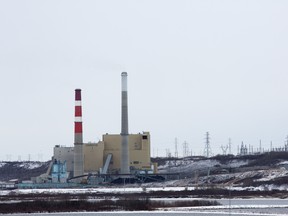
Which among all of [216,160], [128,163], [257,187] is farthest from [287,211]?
[216,160]

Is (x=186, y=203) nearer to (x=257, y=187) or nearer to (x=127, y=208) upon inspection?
(x=127, y=208)

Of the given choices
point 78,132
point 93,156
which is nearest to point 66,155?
Result: point 93,156

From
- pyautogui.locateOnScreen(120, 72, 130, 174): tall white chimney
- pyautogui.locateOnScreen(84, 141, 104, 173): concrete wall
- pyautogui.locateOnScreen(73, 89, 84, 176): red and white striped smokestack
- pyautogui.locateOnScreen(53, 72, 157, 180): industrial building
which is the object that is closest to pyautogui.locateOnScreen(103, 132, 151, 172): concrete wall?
pyautogui.locateOnScreen(53, 72, 157, 180): industrial building

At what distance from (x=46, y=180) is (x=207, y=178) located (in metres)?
18.8

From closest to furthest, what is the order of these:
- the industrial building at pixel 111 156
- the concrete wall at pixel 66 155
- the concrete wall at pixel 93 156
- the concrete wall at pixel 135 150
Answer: the industrial building at pixel 111 156 → the concrete wall at pixel 93 156 → the concrete wall at pixel 66 155 → the concrete wall at pixel 135 150

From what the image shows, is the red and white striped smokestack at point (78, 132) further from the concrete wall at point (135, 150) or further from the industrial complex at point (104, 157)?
the concrete wall at point (135, 150)

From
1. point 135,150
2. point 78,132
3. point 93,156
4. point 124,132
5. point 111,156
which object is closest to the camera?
point 78,132

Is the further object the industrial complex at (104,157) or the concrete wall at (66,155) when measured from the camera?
the concrete wall at (66,155)

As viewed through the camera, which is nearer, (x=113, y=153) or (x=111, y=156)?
(x=111, y=156)

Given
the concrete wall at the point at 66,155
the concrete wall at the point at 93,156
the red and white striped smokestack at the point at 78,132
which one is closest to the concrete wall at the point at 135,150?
the concrete wall at the point at 93,156

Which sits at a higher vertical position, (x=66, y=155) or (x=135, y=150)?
(x=135, y=150)

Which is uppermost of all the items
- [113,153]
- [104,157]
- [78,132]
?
[78,132]

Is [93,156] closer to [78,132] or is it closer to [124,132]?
[124,132]

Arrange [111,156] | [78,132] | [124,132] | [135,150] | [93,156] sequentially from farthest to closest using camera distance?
1. [135,150]
2. [111,156]
3. [93,156]
4. [124,132]
5. [78,132]
